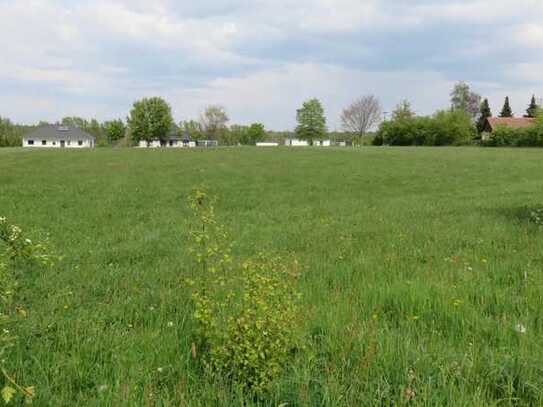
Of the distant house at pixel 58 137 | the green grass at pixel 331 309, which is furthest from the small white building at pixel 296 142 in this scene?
the green grass at pixel 331 309

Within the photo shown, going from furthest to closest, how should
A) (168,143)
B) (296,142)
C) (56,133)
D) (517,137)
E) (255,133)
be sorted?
(255,133) → (296,142) → (168,143) → (56,133) → (517,137)

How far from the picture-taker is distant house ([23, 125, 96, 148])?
11575 cm

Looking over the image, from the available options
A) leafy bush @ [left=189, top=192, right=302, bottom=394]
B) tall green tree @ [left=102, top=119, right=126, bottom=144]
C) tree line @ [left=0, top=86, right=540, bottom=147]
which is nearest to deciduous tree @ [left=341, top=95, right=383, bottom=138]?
tree line @ [left=0, top=86, right=540, bottom=147]

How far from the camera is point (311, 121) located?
122688mm

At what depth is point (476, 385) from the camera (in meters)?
3.04

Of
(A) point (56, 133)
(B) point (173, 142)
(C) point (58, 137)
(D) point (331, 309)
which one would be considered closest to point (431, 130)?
(B) point (173, 142)

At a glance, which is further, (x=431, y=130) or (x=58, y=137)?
(x=58, y=137)

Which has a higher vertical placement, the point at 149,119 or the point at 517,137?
the point at 149,119

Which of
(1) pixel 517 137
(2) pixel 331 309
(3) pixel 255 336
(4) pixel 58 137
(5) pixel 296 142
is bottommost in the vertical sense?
(2) pixel 331 309

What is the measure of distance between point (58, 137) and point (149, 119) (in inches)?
1177

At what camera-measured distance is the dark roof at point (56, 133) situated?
383 ft

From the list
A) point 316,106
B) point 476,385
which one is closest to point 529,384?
point 476,385

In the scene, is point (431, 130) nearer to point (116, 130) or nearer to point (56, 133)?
point (116, 130)

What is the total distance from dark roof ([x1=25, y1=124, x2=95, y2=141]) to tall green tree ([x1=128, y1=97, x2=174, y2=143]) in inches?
860
